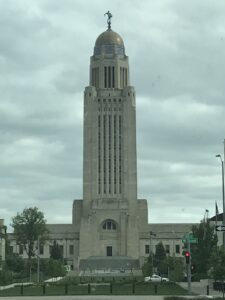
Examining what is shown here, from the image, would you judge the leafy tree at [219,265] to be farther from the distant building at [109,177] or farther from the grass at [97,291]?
the distant building at [109,177]

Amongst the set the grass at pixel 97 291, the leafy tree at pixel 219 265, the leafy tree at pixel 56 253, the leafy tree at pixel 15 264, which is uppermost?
the leafy tree at pixel 56 253

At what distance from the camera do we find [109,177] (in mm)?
148375

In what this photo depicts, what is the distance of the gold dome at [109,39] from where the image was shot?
157 metres

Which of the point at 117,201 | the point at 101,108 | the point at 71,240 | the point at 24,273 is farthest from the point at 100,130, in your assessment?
the point at 24,273

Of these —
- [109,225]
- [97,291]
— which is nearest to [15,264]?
[109,225]

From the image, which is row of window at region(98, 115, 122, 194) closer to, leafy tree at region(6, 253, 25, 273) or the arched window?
the arched window

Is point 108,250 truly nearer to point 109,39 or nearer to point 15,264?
point 15,264

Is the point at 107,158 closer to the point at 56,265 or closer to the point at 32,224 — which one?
the point at 32,224

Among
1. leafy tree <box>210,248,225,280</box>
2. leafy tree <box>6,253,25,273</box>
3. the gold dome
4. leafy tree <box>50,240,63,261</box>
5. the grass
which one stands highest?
the gold dome

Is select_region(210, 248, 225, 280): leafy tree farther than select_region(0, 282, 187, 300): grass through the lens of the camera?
No

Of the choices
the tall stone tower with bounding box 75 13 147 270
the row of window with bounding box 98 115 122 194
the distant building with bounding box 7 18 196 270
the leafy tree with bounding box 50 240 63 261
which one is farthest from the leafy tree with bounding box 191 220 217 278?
the row of window with bounding box 98 115 122 194

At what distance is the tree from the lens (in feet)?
441

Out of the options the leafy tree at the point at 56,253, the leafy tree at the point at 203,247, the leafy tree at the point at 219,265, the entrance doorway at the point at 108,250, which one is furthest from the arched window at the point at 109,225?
the leafy tree at the point at 219,265

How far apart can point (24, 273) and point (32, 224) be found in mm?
21854
